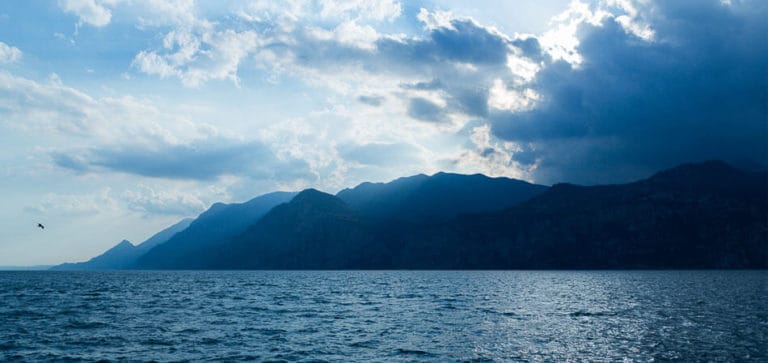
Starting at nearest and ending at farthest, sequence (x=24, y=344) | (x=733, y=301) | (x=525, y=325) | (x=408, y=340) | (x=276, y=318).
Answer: (x=24, y=344), (x=408, y=340), (x=525, y=325), (x=276, y=318), (x=733, y=301)

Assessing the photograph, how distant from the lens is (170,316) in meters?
69.8

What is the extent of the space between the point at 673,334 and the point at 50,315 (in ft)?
243

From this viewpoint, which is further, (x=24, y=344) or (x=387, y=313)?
(x=387, y=313)

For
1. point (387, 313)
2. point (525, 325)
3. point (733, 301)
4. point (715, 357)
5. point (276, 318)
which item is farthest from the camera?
point (733, 301)

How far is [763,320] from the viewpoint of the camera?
63.0m

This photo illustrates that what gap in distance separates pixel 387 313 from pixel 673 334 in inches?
1398

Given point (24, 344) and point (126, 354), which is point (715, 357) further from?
point (24, 344)

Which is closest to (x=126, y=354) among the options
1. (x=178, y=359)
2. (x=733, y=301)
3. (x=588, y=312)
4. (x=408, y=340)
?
(x=178, y=359)

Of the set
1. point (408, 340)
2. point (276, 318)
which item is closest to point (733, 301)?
point (408, 340)

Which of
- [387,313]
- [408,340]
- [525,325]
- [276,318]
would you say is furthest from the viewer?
[387,313]

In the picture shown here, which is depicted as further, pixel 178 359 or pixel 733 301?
pixel 733 301

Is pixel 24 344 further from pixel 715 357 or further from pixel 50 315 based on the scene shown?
pixel 715 357

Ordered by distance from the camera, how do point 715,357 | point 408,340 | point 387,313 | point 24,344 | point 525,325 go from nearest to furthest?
point 715,357 → point 24,344 → point 408,340 → point 525,325 → point 387,313

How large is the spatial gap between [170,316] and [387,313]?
28.5 meters
